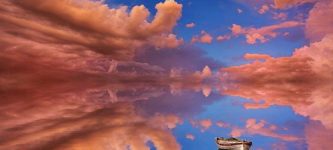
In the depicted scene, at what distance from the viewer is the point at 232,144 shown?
88.3 feet

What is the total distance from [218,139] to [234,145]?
0.91m

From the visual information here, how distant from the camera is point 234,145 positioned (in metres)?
26.9

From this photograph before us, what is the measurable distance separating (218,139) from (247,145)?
1.52 metres

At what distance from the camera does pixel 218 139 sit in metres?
27.2

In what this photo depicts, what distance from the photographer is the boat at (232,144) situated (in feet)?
87.8

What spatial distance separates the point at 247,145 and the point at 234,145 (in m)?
0.66

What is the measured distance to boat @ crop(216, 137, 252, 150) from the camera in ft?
87.8

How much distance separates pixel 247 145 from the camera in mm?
26844
